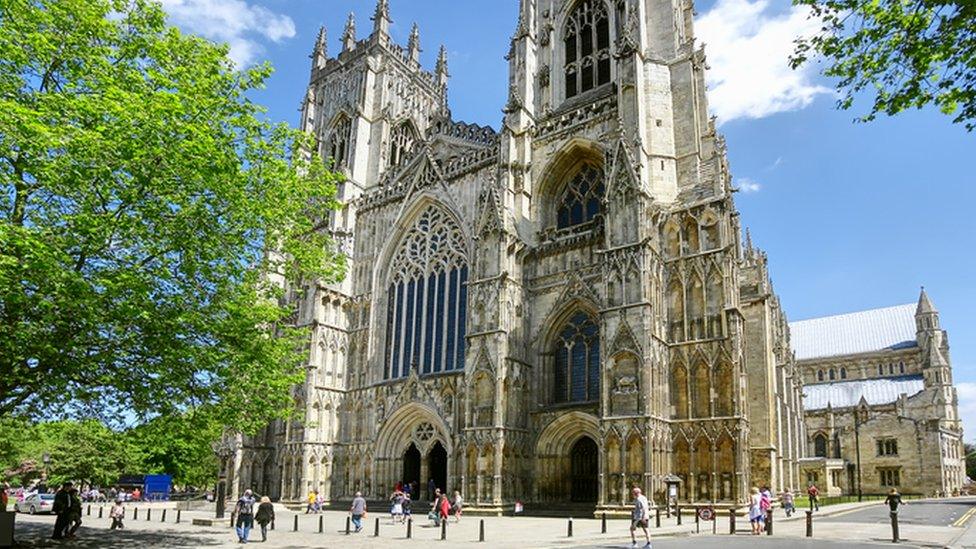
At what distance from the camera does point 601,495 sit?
79.0 ft

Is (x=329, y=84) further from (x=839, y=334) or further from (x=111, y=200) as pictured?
(x=839, y=334)

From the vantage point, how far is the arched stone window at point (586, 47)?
34219mm

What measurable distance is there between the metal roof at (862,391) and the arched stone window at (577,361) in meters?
45.1

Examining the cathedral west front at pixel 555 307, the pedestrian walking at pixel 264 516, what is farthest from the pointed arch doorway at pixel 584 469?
the pedestrian walking at pixel 264 516

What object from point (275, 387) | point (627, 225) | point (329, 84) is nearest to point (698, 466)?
point (627, 225)

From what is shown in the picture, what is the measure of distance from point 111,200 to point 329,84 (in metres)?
35.8

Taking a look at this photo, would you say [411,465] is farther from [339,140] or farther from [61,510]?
[339,140]

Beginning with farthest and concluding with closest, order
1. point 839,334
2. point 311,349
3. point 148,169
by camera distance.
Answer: point 839,334 → point 311,349 → point 148,169

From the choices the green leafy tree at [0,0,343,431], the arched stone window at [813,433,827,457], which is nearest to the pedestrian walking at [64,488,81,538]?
the green leafy tree at [0,0,343,431]

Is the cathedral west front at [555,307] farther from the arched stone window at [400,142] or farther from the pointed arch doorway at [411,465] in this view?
the arched stone window at [400,142]

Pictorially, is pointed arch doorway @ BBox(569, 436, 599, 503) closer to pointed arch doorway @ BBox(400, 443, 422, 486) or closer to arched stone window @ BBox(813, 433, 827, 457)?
pointed arch doorway @ BBox(400, 443, 422, 486)

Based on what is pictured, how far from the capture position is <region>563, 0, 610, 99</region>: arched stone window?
112 ft

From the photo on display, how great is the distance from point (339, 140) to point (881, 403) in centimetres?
5560

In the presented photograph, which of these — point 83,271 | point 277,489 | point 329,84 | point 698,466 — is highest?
point 329,84
